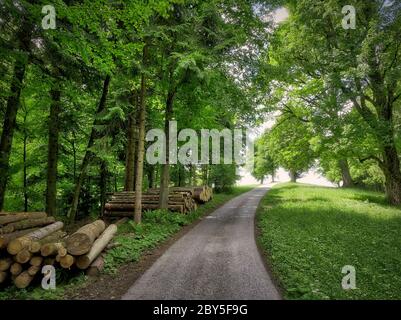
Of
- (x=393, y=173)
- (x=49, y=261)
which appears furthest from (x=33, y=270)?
(x=393, y=173)

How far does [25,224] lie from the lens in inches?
338

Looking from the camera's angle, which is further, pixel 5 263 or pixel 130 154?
pixel 130 154

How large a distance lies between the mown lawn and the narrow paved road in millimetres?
588

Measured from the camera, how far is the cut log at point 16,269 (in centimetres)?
678

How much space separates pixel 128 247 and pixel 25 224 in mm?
3196

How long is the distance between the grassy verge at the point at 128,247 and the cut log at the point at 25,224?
5.61ft

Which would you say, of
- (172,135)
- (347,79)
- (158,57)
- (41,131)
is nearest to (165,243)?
(172,135)

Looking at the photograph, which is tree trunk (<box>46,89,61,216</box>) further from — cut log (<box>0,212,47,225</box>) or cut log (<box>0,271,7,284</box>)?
cut log (<box>0,271,7,284</box>)

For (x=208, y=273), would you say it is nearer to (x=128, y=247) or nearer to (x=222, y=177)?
(x=128, y=247)

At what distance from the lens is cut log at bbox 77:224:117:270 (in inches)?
289

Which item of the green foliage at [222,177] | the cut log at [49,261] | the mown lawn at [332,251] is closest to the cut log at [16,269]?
the cut log at [49,261]

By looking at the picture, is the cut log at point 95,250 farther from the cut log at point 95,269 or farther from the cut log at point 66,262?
the cut log at point 66,262

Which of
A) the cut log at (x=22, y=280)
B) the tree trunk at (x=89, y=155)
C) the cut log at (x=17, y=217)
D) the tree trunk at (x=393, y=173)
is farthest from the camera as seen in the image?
the tree trunk at (x=393, y=173)

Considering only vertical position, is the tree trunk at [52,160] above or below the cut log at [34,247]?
above
